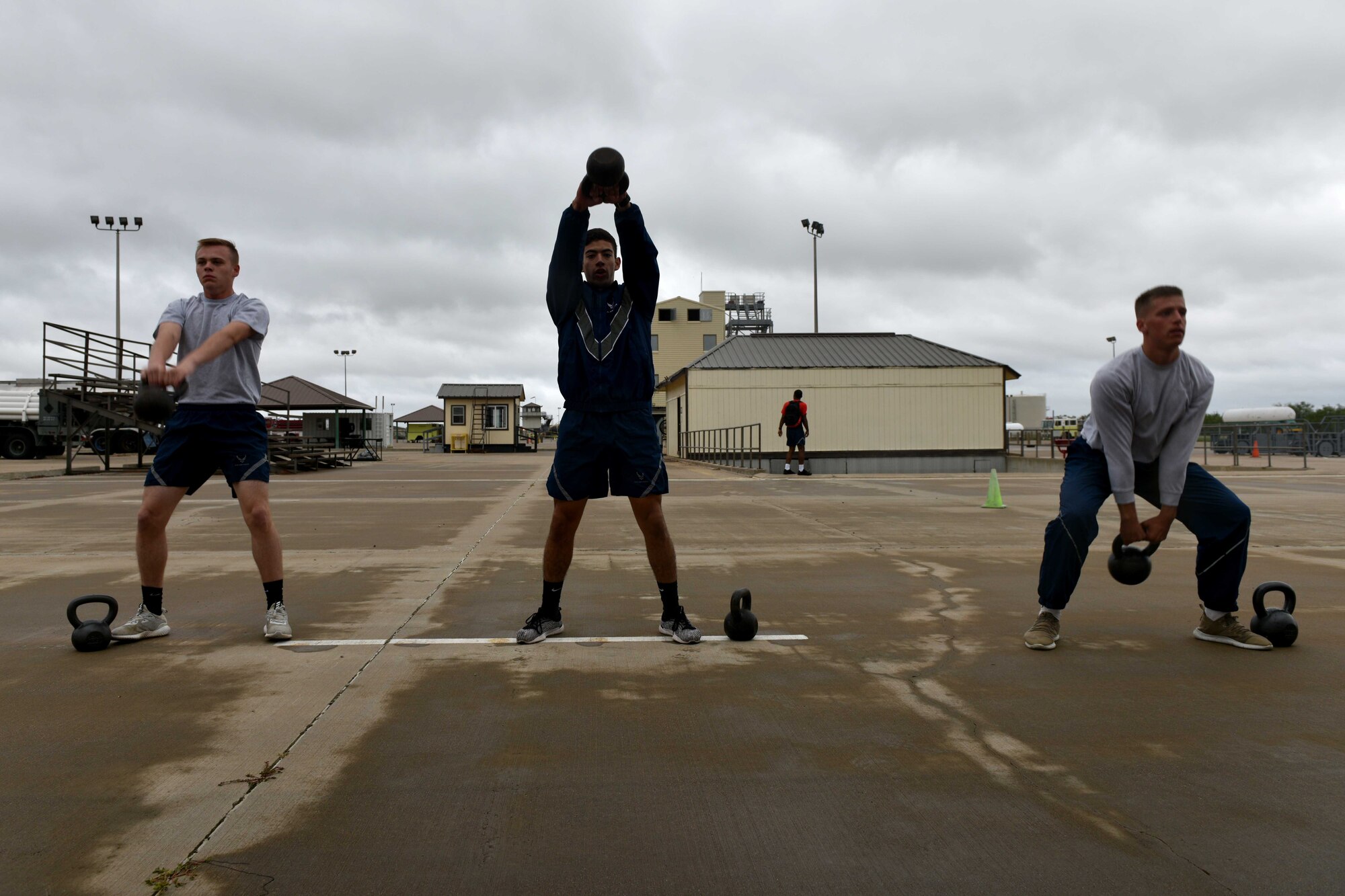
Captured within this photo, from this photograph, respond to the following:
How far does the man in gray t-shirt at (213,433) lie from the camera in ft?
12.5

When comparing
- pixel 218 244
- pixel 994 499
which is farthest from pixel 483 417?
pixel 218 244

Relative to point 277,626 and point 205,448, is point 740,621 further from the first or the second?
point 205,448

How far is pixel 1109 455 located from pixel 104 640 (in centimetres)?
420

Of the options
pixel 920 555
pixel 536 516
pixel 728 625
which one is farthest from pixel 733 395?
pixel 728 625

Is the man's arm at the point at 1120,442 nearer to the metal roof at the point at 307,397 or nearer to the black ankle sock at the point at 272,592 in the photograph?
the black ankle sock at the point at 272,592

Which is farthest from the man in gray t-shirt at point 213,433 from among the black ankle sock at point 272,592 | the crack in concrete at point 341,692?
the crack in concrete at point 341,692

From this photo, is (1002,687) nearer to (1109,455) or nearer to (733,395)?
(1109,455)

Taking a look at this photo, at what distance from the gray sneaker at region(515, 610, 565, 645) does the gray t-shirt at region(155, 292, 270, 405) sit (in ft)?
5.10

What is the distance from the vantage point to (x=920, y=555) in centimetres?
661

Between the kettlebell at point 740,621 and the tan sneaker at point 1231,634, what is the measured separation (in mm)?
1972

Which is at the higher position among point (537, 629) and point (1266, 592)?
point (1266, 592)

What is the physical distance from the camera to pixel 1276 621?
12.5 feet

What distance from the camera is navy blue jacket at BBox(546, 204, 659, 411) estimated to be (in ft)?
12.3

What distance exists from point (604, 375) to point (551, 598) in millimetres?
1020
